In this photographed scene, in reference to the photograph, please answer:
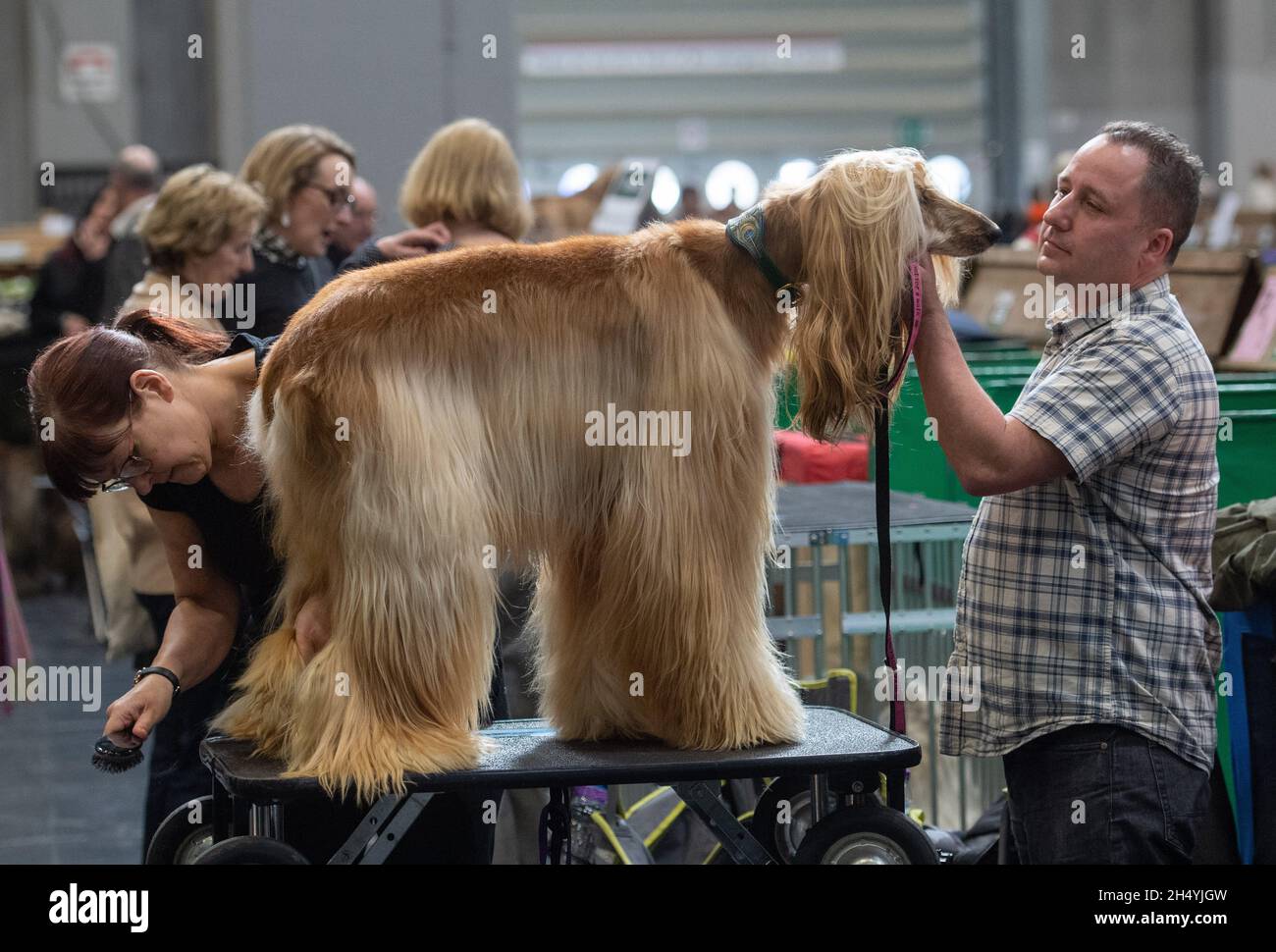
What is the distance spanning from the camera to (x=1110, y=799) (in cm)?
234

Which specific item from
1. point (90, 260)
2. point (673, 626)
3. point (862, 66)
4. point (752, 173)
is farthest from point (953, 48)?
point (673, 626)

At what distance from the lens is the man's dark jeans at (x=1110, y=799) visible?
2328mm

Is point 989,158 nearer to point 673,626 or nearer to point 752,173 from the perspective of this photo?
point 752,173

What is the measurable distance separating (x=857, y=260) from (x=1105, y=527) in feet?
1.96

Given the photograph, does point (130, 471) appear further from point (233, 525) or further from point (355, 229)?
point (355, 229)

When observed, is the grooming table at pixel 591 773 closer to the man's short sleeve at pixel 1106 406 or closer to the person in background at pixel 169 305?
the man's short sleeve at pixel 1106 406

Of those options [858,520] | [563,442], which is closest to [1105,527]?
[563,442]

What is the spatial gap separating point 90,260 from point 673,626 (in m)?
6.25

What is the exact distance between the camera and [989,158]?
20188 millimetres

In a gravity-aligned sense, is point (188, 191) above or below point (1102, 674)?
above

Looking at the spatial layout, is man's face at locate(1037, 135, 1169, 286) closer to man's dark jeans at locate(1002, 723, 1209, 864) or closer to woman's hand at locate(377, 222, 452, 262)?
man's dark jeans at locate(1002, 723, 1209, 864)

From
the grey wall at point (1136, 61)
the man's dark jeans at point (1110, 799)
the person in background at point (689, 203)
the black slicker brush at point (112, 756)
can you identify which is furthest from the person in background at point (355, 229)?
the grey wall at point (1136, 61)
